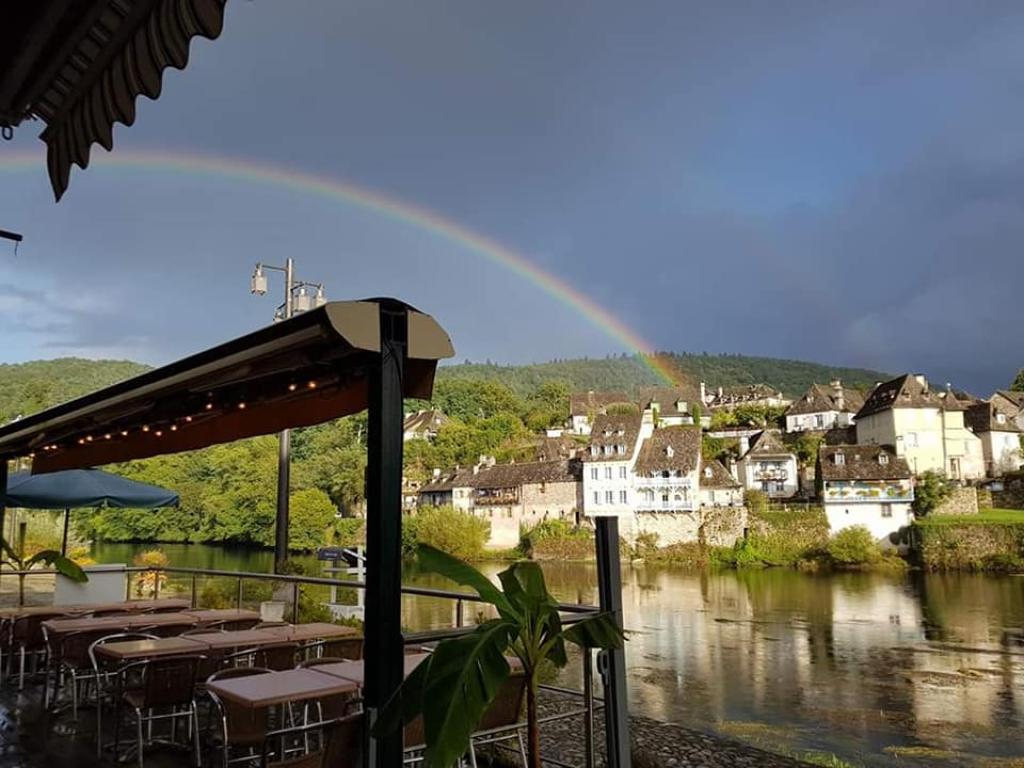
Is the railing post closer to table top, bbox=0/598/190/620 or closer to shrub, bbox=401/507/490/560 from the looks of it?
table top, bbox=0/598/190/620

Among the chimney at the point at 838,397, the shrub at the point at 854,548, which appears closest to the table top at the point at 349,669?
the shrub at the point at 854,548

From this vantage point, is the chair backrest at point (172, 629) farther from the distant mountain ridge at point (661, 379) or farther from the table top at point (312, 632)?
the distant mountain ridge at point (661, 379)

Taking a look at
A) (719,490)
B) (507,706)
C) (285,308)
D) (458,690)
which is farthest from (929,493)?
(458,690)

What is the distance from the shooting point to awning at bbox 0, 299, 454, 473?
3.03 meters

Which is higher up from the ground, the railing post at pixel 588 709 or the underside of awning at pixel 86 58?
the underside of awning at pixel 86 58

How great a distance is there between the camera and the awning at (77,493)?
9.03m

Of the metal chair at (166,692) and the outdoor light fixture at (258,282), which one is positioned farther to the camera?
the outdoor light fixture at (258,282)

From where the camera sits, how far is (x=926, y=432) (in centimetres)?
6247

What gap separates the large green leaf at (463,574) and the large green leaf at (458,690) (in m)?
0.20

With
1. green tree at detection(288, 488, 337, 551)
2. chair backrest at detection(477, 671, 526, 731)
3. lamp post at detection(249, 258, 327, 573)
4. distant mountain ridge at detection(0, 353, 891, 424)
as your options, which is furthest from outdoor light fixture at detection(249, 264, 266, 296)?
distant mountain ridge at detection(0, 353, 891, 424)

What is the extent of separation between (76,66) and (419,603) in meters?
31.5

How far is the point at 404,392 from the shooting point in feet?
11.3

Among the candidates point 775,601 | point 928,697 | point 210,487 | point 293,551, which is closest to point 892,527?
point 775,601

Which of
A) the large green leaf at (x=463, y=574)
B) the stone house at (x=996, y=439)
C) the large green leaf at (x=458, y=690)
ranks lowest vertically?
the large green leaf at (x=458, y=690)
